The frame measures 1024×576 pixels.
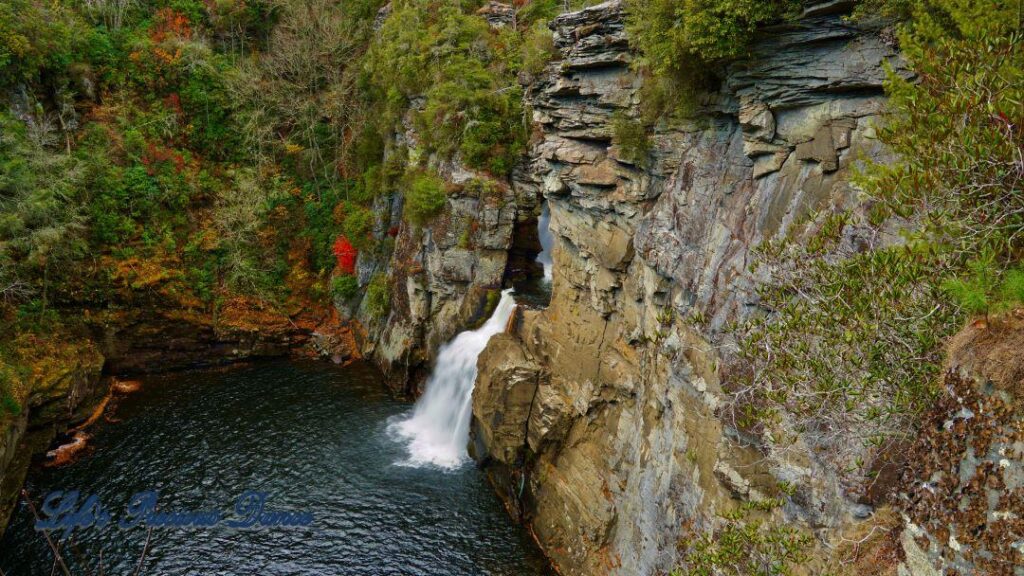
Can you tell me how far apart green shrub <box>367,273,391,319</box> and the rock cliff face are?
11.1 metres

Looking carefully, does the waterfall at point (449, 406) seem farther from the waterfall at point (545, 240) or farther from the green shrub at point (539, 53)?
the green shrub at point (539, 53)

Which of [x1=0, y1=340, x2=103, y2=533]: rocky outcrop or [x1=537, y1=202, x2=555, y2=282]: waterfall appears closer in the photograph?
[x1=0, y1=340, x2=103, y2=533]: rocky outcrop

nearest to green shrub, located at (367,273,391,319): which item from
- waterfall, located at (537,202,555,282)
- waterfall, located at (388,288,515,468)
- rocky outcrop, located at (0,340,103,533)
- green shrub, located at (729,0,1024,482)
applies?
waterfall, located at (388,288,515,468)

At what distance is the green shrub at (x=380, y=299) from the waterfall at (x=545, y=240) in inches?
355

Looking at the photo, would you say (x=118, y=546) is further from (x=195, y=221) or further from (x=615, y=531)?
(x=195, y=221)

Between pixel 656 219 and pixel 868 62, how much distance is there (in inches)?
269

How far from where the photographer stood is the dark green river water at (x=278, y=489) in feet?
61.5

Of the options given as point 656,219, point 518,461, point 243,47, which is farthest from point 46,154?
point 656,219

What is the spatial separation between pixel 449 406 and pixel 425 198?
1012 cm

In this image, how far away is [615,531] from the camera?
703 inches

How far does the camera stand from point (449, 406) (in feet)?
86.3

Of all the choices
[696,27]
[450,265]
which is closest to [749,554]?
[696,27]

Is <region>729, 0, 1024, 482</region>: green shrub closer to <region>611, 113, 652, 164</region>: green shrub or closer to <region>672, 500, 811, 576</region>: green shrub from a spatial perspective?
<region>672, 500, 811, 576</region>: green shrub

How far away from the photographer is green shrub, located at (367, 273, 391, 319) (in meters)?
32.6
